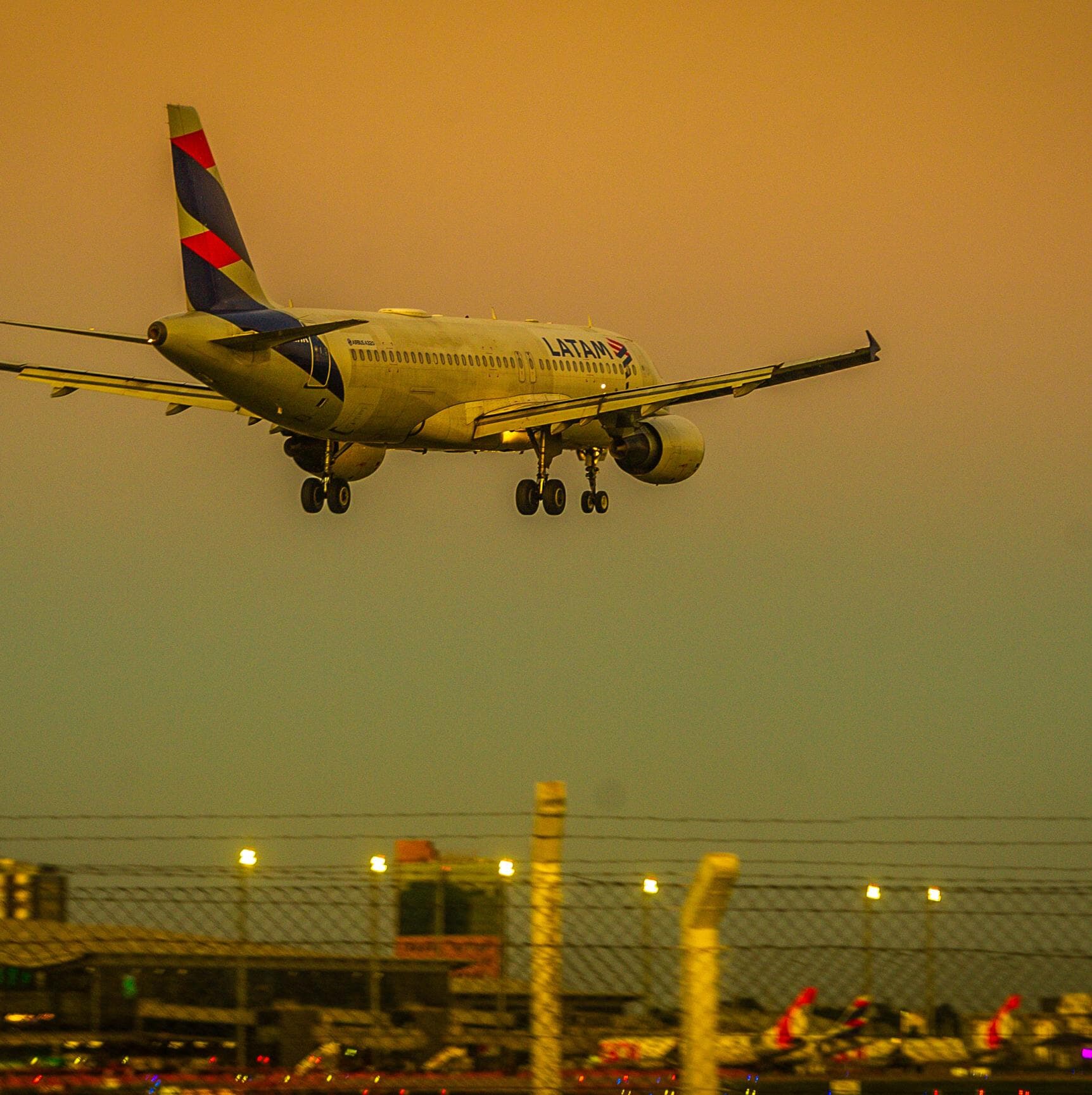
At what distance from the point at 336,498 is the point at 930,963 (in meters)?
33.4

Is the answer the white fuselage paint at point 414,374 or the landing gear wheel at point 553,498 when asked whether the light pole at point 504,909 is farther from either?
the landing gear wheel at point 553,498

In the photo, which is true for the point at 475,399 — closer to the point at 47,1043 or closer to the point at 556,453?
the point at 556,453

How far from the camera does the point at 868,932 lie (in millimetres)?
12227

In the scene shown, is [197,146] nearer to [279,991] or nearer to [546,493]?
[546,493]

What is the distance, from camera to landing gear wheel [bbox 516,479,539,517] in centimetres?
4631

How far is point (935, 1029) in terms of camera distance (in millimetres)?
13008

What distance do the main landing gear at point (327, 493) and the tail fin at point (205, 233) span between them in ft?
16.2

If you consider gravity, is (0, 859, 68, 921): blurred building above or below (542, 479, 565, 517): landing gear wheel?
below

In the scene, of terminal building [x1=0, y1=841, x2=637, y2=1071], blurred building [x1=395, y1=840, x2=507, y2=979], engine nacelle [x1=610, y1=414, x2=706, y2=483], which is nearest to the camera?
blurred building [x1=395, y1=840, x2=507, y2=979]

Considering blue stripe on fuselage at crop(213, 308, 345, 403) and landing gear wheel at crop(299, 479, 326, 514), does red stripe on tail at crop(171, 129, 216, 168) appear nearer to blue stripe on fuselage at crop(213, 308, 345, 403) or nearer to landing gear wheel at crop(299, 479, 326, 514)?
blue stripe on fuselage at crop(213, 308, 345, 403)

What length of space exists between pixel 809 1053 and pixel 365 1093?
1066cm

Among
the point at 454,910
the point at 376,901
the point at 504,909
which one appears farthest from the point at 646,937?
the point at 454,910

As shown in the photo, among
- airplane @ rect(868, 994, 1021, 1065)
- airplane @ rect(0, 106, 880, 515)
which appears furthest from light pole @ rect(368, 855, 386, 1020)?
airplane @ rect(0, 106, 880, 515)

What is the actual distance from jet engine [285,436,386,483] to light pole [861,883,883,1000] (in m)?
32.1
